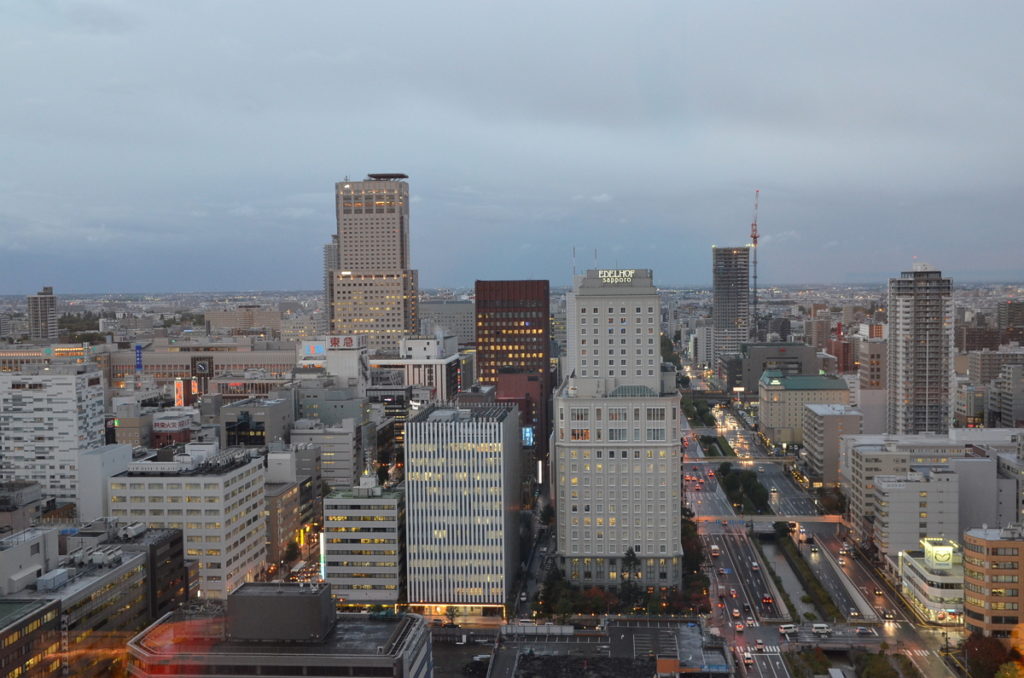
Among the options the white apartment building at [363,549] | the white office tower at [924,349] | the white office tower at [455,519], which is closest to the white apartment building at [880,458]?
the white office tower at [924,349]

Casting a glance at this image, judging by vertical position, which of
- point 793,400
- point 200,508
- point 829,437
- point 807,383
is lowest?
point 829,437

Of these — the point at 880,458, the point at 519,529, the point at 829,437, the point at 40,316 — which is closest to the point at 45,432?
the point at 519,529

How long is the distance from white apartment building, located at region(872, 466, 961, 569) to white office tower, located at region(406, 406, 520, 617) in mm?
24610

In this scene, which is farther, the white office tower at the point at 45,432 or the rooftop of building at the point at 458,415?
the white office tower at the point at 45,432

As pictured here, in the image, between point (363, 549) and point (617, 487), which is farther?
point (617, 487)

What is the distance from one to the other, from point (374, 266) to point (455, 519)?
102622 millimetres

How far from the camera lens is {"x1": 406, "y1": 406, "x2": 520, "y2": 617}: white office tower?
53.3 meters

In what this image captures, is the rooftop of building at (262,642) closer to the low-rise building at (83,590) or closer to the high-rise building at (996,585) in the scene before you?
the low-rise building at (83,590)

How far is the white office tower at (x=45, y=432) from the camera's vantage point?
71750 mm

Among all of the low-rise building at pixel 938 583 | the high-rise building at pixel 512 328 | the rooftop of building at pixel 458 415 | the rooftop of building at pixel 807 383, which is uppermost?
the high-rise building at pixel 512 328

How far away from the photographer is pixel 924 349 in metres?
92.0

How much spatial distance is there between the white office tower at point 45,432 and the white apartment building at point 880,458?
54397mm

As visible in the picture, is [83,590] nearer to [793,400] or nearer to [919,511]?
[919,511]

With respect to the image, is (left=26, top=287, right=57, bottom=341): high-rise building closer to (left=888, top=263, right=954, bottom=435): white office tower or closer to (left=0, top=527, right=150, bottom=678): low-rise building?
(left=888, top=263, right=954, bottom=435): white office tower
